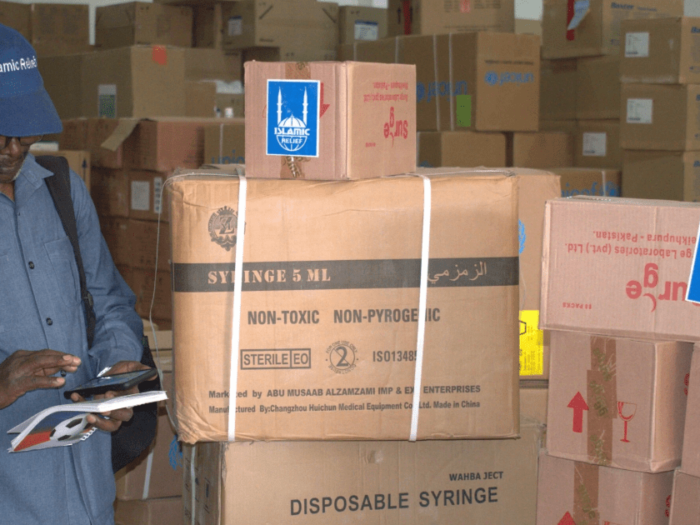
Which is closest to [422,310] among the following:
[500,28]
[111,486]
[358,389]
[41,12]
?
[358,389]

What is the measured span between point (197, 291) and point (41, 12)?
4133 millimetres

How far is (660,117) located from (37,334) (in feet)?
9.21

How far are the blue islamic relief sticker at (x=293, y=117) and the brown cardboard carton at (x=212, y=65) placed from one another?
3.37 meters

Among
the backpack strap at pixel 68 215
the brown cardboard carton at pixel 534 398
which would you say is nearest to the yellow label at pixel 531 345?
the brown cardboard carton at pixel 534 398

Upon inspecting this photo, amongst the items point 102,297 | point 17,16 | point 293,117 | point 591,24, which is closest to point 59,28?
point 17,16

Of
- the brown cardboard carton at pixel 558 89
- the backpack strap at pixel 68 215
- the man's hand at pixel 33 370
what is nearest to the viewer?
the man's hand at pixel 33 370

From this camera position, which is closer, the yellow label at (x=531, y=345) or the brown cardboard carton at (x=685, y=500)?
the brown cardboard carton at (x=685, y=500)

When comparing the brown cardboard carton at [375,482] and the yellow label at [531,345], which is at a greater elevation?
the yellow label at [531,345]

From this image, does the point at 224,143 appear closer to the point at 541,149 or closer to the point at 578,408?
the point at 541,149

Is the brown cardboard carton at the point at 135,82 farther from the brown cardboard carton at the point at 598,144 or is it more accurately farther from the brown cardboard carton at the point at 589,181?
the brown cardboard carton at the point at 598,144

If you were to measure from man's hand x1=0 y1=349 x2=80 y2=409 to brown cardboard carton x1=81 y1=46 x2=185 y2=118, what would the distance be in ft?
8.78

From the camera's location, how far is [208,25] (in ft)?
16.7

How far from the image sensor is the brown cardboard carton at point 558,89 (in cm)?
424

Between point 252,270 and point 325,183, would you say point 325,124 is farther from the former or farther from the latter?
point 252,270
